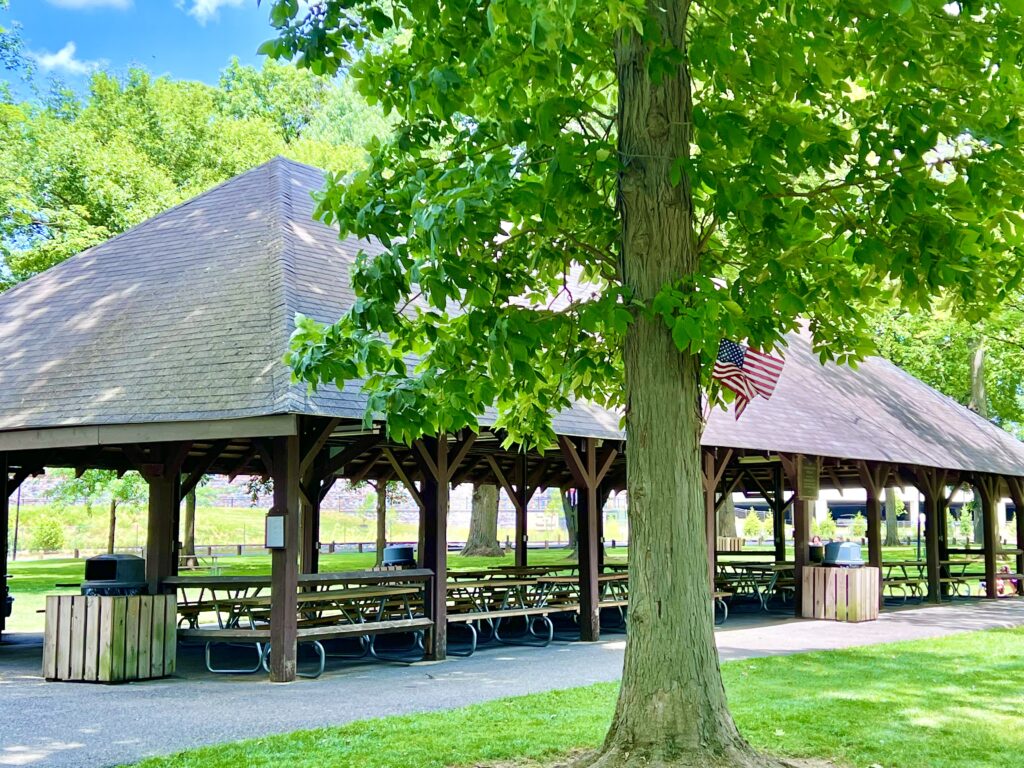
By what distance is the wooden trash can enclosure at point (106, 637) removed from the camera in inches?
414

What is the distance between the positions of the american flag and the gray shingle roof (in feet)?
10.7

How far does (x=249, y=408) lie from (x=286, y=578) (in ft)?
5.47

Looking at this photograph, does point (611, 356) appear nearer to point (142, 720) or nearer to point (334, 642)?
point (142, 720)

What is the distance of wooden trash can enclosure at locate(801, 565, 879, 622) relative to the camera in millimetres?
16578

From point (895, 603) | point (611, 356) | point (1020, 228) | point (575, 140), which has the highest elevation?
point (575, 140)

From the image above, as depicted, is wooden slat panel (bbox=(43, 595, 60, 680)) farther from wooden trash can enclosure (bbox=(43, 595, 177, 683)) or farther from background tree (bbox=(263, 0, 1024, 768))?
background tree (bbox=(263, 0, 1024, 768))

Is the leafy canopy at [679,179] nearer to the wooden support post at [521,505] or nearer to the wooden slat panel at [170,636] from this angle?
the wooden slat panel at [170,636]

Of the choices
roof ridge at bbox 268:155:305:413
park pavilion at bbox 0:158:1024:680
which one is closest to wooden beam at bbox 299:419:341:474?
park pavilion at bbox 0:158:1024:680

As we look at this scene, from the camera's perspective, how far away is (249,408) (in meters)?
10.2

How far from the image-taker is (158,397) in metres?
10.9

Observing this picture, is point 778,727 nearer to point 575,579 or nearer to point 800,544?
point 575,579

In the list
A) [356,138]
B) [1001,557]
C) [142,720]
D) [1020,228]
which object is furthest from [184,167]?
[1020,228]

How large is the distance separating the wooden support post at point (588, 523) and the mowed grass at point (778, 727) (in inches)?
130

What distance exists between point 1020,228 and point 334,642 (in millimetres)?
10499
